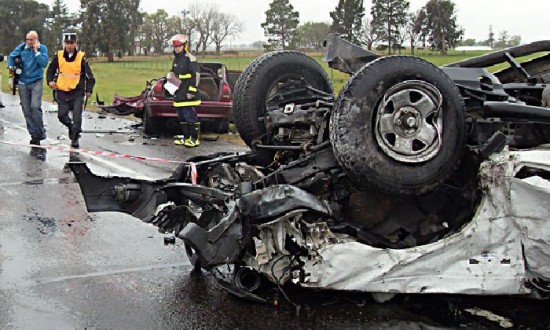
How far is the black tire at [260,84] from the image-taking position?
17.1ft

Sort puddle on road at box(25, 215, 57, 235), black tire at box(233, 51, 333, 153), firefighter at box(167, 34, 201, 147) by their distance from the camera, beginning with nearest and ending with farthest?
black tire at box(233, 51, 333, 153), puddle on road at box(25, 215, 57, 235), firefighter at box(167, 34, 201, 147)

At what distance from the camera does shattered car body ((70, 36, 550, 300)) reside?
3703 mm

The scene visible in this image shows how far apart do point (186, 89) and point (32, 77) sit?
7.93 ft

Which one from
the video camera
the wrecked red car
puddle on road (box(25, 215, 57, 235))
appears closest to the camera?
puddle on road (box(25, 215, 57, 235))

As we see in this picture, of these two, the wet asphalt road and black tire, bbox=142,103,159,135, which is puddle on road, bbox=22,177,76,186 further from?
black tire, bbox=142,103,159,135

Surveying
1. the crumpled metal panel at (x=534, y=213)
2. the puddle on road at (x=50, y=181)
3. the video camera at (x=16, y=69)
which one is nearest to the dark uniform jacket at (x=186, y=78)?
the video camera at (x=16, y=69)

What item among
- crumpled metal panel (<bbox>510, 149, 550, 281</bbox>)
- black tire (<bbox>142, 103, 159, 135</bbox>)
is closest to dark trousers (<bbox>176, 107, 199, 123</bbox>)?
black tire (<bbox>142, 103, 159, 135</bbox>)

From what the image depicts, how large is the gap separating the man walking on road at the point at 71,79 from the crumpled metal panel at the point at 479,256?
7296mm

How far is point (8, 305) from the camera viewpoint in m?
3.88

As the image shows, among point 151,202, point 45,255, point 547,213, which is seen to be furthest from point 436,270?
point 45,255

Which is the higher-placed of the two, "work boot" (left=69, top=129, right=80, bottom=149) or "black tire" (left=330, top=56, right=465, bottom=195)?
"black tire" (left=330, top=56, right=465, bottom=195)

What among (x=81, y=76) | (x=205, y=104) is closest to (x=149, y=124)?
(x=205, y=104)

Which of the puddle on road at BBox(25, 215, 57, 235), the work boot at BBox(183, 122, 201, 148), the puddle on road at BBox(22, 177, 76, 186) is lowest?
the puddle on road at BBox(22, 177, 76, 186)

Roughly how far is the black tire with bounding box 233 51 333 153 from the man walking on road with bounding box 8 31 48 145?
20.1 ft
